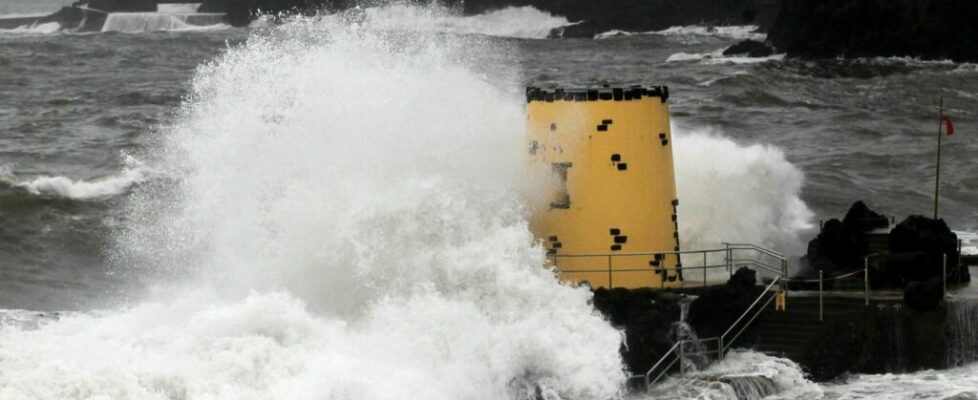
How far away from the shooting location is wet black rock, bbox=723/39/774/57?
68625 millimetres

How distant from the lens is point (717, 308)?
62.1 feet

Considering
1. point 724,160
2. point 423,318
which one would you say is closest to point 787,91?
point 724,160

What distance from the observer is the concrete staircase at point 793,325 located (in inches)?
744

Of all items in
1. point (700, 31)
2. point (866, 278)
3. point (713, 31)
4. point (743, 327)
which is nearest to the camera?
point (743, 327)

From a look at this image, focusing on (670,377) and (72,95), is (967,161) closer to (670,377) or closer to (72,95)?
(670,377)

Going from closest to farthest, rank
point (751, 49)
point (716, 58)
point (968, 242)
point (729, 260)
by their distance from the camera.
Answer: point (729, 260) < point (968, 242) < point (716, 58) < point (751, 49)

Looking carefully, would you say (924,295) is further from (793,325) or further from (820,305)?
(793,325)

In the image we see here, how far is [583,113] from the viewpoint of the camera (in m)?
19.2

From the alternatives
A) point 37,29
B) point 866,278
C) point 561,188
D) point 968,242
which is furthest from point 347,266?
point 37,29

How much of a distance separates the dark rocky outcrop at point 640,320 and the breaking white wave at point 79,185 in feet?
47.1

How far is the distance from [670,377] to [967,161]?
65.3ft

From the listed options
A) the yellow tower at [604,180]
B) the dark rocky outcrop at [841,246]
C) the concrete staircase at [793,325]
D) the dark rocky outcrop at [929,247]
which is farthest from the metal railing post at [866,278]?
the yellow tower at [604,180]

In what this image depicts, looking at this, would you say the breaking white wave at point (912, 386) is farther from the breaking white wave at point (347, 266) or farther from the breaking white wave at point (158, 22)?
the breaking white wave at point (158, 22)

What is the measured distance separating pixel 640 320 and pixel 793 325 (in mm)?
1768
